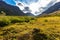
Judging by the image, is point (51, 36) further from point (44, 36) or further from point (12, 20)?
point (12, 20)

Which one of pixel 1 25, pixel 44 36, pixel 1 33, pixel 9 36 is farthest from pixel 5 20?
pixel 44 36

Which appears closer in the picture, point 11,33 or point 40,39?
point 40,39

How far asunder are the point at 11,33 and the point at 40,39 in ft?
29.8

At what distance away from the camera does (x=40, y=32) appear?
4753 cm

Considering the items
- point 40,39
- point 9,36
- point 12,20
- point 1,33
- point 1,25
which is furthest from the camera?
point 12,20

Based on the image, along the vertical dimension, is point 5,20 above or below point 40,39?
above

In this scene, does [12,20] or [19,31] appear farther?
[12,20]

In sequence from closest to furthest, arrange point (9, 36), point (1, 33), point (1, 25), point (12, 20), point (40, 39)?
point (40, 39)
point (9, 36)
point (1, 33)
point (1, 25)
point (12, 20)

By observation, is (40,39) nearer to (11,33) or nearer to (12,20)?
(11,33)

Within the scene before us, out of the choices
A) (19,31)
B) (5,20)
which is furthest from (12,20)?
(19,31)

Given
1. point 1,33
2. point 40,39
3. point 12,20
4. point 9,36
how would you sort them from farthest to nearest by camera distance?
point 12,20 → point 1,33 → point 9,36 → point 40,39

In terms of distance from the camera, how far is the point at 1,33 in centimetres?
5138

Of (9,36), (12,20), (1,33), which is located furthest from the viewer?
(12,20)

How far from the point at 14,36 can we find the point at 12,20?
877 inches
